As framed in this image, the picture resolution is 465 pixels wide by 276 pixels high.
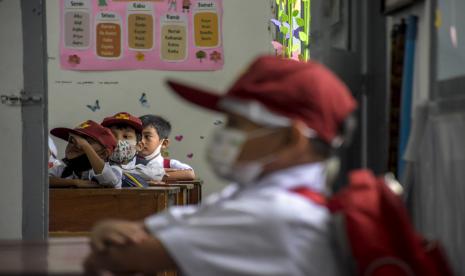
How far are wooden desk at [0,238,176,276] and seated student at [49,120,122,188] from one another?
231cm

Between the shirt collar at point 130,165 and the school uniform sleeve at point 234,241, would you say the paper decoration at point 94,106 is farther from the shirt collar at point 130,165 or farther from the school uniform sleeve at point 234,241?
the school uniform sleeve at point 234,241

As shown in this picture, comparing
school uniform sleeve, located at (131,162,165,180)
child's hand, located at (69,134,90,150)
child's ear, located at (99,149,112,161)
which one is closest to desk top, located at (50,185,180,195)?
child's hand, located at (69,134,90,150)

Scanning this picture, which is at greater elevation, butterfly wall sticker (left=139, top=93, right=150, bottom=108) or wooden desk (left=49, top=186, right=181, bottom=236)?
butterfly wall sticker (left=139, top=93, right=150, bottom=108)

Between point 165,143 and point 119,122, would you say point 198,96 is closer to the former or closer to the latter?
point 119,122

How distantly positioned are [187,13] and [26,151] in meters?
3.88

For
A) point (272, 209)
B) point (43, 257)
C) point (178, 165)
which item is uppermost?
point (272, 209)

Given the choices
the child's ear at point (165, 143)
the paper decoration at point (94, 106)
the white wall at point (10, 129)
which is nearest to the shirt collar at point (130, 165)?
the child's ear at point (165, 143)

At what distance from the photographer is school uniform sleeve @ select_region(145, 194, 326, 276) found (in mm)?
1388

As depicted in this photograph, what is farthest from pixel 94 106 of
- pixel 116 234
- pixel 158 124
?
pixel 116 234

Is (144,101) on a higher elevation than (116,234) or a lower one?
higher

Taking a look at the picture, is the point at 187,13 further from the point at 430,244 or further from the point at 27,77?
the point at 430,244

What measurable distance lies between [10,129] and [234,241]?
2.11 metres

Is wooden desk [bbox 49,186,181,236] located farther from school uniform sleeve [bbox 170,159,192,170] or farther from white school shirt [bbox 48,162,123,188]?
school uniform sleeve [bbox 170,159,192,170]

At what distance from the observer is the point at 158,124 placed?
658 centimetres
